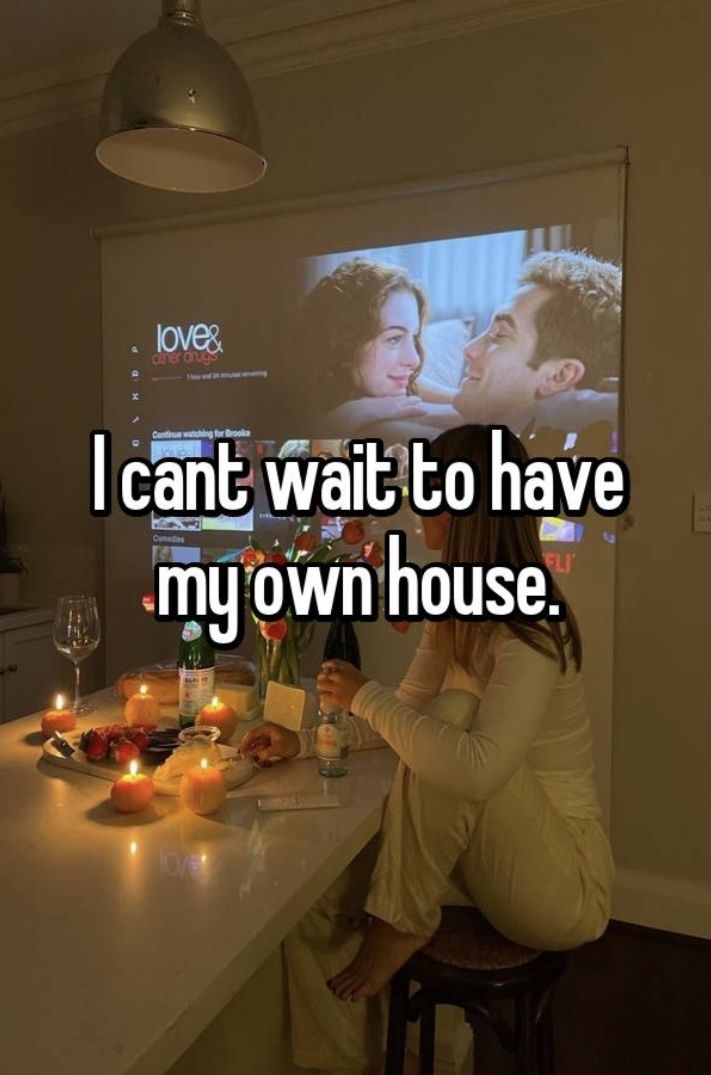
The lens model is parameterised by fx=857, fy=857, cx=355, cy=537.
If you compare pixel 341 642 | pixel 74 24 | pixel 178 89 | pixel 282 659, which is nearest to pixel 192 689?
pixel 282 659

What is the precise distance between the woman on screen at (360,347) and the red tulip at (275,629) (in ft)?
4.63

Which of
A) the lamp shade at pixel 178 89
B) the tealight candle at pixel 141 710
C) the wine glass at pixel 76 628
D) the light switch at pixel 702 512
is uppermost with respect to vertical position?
the lamp shade at pixel 178 89

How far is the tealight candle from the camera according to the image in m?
1.65

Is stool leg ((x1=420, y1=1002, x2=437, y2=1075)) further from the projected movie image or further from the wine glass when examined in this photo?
the projected movie image

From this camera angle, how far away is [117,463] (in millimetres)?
3520

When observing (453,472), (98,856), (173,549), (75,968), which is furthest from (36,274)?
(75,968)

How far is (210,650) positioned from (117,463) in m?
1.95

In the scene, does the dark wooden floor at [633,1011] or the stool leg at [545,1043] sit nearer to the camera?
the stool leg at [545,1043]

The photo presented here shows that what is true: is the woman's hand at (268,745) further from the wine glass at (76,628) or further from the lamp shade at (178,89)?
the lamp shade at (178,89)

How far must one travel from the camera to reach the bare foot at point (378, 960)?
1331 mm

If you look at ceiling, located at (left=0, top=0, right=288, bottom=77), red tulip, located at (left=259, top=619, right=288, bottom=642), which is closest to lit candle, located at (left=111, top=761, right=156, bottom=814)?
red tulip, located at (left=259, top=619, right=288, bottom=642)

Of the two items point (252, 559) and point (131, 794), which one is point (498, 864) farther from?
point (252, 559)

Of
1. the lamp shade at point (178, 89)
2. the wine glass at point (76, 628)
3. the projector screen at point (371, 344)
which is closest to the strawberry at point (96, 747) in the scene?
the wine glass at point (76, 628)

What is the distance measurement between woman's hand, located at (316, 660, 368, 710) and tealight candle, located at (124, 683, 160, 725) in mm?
382
